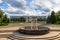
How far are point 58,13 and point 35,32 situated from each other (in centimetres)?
1847

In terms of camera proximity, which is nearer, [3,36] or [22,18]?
[3,36]

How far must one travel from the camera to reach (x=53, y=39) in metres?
11.7

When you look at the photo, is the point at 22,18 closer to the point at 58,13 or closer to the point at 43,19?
the point at 43,19

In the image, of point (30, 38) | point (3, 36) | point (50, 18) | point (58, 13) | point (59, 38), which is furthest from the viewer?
point (58, 13)

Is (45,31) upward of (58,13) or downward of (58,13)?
downward

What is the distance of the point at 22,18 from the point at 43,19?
488 centimetres

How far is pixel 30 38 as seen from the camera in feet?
37.4

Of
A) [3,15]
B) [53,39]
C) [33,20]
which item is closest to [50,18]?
[3,15]

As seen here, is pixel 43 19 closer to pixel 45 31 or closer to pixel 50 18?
pixel 50 18

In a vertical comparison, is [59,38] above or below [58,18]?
below

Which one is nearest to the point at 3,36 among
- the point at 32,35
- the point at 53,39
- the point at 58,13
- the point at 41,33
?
the point at 32,35

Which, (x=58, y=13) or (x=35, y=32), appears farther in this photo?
(x=58, y=13)

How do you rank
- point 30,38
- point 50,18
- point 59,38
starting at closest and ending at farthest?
point 30,38 < point 59,38 < point 50,18

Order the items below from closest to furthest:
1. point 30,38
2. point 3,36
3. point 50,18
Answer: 1. point 30,38
2. point 3,36
3. point 50,18
